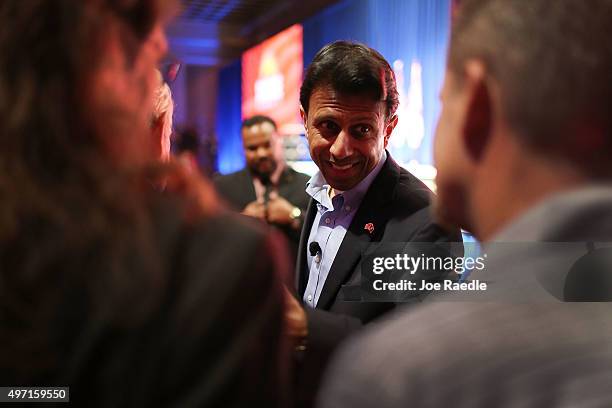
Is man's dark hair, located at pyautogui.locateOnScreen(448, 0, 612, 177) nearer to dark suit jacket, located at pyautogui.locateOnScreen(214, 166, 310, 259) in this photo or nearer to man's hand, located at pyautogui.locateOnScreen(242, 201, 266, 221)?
man's hand, located at pyautogui.locateOnScreen(242, 201, 266, 221)

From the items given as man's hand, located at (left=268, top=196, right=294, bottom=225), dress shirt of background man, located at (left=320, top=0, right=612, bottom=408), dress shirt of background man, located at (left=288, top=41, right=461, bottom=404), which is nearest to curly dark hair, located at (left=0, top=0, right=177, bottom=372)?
dress shirt of background man, located at (left=320, top=0, right=612, bottom=408)

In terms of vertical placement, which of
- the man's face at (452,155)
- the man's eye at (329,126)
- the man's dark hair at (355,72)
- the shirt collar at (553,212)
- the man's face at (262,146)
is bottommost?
the shirt collar at (553,212)

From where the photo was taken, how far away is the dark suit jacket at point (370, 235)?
116cm

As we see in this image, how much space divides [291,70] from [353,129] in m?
5.14

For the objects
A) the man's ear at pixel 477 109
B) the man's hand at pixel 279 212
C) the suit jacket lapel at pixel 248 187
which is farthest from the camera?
the suit jacket lapel at pixel 248 187

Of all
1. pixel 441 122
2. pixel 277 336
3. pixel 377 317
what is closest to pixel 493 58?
pixel 441 122

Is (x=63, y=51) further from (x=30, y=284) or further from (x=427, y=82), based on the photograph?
(x=427, y=82)

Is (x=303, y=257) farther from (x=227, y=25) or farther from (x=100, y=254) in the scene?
(x=227, y=25)

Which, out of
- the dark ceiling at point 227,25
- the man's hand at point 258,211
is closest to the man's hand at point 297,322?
the man's hand at point 258,211

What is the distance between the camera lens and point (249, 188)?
119 inches

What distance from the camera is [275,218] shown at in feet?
6.75

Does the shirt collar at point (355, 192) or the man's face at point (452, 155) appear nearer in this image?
the man's face at point (452, 155)

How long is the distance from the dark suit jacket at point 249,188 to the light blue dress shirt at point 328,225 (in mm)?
813

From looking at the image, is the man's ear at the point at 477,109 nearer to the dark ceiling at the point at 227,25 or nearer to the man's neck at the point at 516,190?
the man's neck at the point at 516,190
